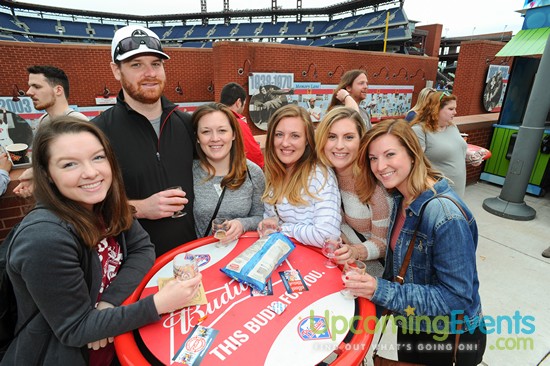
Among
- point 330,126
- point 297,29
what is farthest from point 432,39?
point 330,126

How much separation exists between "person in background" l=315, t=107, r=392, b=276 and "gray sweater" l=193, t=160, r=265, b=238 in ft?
2.03

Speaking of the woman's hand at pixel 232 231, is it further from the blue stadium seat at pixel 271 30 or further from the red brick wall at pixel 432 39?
the blue stadium seat at pixel 271 30

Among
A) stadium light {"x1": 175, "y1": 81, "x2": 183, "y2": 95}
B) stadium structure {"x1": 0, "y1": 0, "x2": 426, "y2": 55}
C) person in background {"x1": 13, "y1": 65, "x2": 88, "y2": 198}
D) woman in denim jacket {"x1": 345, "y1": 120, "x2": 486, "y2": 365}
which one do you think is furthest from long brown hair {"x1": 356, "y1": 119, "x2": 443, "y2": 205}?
stadium structure {"x1": 0, "y1": 0, "x2": 426, "y2": 55}

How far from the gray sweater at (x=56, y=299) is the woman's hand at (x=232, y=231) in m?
0.77

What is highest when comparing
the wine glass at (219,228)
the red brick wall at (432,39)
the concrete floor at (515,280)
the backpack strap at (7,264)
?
the red brick wall at (432,39)

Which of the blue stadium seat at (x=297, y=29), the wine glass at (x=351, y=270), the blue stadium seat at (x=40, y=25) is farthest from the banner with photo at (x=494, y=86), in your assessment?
the blue stadium seat at (x=40, y=25)

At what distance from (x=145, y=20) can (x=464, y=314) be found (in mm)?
49261

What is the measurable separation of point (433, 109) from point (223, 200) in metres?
2.79

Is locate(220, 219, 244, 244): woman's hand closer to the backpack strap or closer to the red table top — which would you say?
the red table top

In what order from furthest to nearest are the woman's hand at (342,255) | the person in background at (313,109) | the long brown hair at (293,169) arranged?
the person in background at (313,109), the long brown hair at (293,169), the woman's hand at (342,255)

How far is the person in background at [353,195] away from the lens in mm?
1954

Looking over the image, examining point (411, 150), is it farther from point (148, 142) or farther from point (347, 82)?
point (347, 82)

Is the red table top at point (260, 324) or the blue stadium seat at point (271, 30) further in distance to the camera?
the blue stadium seat at point (271, 30)

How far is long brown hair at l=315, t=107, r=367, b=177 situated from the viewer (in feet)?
6.75
